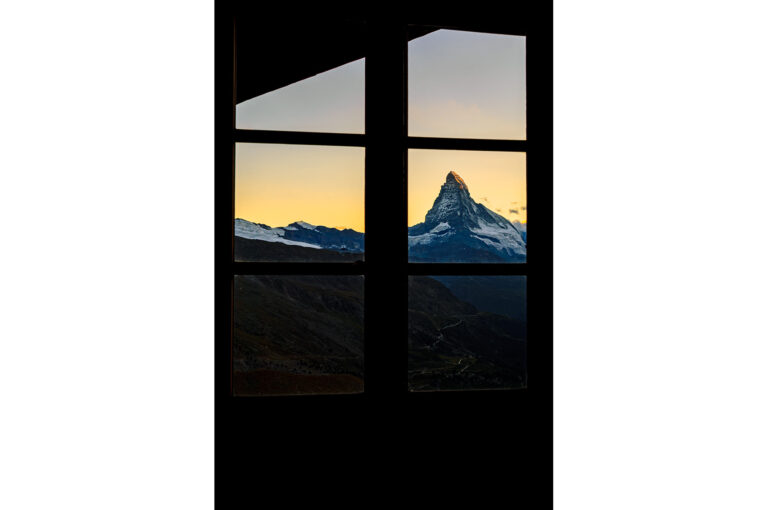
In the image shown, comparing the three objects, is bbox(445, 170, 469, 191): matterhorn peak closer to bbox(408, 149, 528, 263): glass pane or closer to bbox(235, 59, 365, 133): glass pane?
bbox(408, 149, 528, 263): glass pane

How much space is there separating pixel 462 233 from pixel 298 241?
0.67m

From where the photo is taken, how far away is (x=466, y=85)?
92.0 inches

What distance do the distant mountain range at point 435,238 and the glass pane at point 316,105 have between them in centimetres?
39

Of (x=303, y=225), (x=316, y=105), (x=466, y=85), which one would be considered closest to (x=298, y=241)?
(x=303, y=225)

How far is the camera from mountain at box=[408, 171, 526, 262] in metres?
2.29

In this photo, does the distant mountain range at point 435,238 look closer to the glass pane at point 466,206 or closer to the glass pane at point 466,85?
the glass pane at point 466,206

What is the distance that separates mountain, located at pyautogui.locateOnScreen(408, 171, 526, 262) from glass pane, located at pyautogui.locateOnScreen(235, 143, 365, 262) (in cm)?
26

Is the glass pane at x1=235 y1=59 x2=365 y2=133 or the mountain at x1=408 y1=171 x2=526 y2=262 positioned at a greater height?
the glass pane at x1=235 y1=59 x2=365 y2=133

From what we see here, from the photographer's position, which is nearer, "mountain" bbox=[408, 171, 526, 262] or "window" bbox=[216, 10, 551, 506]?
"window" bbox=[216, 10, 551, 506]

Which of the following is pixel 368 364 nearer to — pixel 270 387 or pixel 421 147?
pixel 270 387

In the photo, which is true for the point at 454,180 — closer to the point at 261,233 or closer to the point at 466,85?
the point at 466,85

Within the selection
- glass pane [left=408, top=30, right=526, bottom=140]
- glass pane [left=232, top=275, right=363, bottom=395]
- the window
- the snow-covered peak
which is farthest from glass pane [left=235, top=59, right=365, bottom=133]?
glass pane [left=232, top=275, right=363, bottom=395]

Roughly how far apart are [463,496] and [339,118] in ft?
5.13

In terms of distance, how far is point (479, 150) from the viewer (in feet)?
7.64
